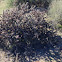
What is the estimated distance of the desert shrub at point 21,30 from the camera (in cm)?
317

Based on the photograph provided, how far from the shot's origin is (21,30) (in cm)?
326

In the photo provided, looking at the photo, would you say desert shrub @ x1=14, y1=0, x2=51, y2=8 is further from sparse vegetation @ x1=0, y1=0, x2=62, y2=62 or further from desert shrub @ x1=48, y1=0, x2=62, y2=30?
sparse vegetation @ x1=0, y1=0, x2=62, y2=62

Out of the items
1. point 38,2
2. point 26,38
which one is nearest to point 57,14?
point 26,38

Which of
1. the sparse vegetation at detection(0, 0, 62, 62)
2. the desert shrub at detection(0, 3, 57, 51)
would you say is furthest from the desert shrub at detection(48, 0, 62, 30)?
the desert shrub at detection(0, 3, 57, 51)

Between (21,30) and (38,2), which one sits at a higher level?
(38,2)

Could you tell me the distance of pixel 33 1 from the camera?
23.2 feet

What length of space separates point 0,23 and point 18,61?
1298 mm

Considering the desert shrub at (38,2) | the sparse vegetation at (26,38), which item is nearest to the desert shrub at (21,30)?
the sparse vegetation at (26,38)

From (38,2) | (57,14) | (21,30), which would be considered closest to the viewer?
(21,30)

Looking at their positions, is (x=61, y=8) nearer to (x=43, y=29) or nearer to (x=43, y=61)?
(x=43, y=29)

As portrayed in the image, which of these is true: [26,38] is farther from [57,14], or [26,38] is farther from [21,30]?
[57,14]

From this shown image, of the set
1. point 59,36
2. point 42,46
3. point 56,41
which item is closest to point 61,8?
point 59,36

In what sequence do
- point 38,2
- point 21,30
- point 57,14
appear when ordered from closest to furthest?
point 21,30, point 57,14, point 38,2

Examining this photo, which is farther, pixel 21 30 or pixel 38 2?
pixel 38 2
